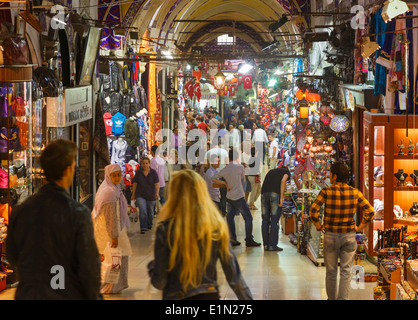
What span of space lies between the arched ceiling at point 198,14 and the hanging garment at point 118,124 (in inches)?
77.0

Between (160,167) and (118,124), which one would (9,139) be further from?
(118,124)

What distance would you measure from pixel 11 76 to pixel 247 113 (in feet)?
65.5

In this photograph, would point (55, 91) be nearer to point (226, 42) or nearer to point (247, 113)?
point (247, 113)

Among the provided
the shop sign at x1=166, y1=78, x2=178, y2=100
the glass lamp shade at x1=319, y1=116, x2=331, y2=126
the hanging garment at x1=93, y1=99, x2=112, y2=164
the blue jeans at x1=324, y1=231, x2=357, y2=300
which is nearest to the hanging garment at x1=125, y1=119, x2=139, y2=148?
the hanging garment at x1=93, y1=99, x2=112, y2=164

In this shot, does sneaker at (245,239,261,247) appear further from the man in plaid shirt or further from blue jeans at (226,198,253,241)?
the man in plaid shirt

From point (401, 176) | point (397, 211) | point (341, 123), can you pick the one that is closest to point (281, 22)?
point (341, 123)

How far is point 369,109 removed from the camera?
9.40 meters

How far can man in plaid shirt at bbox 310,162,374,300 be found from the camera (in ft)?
19.5

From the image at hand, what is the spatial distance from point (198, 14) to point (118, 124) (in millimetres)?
16204

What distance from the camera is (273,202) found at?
374 inches

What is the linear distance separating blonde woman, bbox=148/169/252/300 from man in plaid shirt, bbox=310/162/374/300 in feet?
8.80
